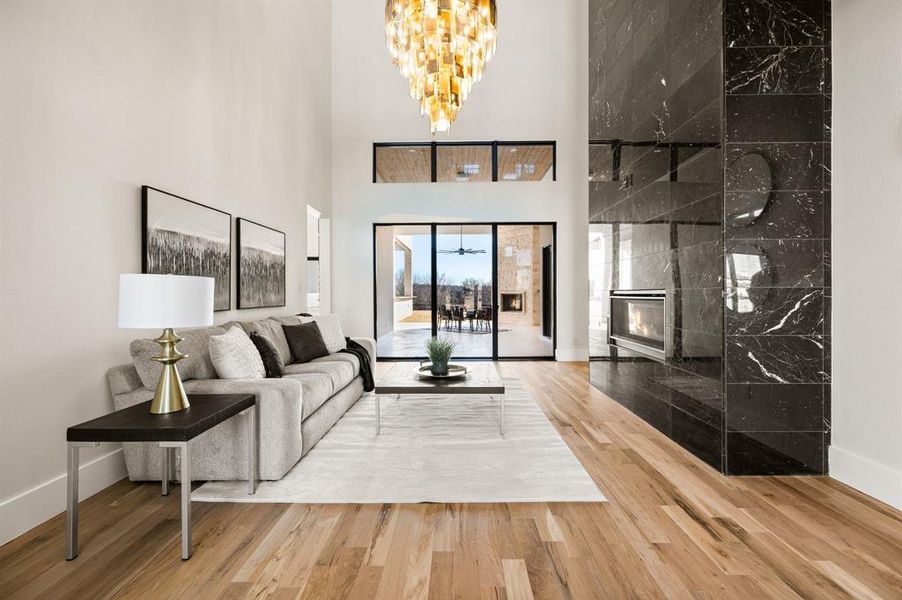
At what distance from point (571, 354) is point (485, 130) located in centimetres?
398

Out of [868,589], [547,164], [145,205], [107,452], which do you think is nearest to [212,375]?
[107,452]

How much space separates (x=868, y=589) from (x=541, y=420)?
237cm

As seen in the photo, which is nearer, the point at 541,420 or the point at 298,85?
the point at 541,420

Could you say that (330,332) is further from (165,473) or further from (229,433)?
(165,473)

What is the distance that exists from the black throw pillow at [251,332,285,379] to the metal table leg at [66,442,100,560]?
164cm

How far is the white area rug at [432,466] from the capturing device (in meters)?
2.48

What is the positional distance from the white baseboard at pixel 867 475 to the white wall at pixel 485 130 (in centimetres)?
473

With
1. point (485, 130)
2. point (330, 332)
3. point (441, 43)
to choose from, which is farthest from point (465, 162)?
point (441, 43)

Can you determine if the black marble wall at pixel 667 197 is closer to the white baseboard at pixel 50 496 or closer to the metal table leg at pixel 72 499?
the metal table leg at pixel 72 499

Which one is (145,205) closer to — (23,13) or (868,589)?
(23,13)

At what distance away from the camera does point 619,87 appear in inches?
175

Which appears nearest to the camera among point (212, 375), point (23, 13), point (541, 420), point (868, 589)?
point (868, 589)

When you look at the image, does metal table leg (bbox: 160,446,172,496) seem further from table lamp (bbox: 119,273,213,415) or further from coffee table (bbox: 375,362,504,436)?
coffee table (bbox: 375,362,504,436)

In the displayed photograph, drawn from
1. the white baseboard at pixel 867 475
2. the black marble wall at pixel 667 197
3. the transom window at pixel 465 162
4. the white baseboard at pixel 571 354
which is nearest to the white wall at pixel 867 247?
the white baseboard at pixel 867 475
